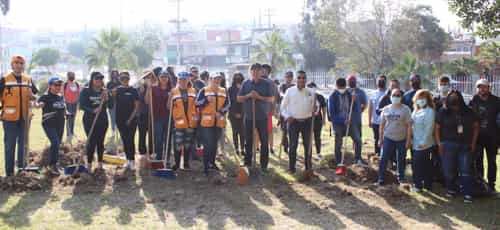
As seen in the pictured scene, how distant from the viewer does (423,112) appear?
26.2ft

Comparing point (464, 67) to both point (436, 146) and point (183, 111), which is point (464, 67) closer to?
point (436, 146)

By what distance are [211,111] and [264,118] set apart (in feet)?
3.12

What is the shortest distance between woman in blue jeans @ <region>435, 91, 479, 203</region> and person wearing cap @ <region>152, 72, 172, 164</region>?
15.2 feet

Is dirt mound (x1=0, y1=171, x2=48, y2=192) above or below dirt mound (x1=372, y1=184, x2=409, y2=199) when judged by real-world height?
above

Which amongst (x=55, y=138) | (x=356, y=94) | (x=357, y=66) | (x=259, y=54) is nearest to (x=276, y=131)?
(x=356, y=94)

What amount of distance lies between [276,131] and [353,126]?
22.5ft

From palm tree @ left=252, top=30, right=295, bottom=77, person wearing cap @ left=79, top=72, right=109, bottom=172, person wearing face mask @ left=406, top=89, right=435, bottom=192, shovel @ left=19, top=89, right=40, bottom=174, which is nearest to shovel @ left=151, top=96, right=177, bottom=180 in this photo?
person wearing cap @ left=79, top=72, right=109, bottom=172

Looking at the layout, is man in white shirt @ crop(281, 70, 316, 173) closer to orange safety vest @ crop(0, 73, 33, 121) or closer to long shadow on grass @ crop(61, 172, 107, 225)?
long shadow on grass @ crop(61, 172, 107, 225)

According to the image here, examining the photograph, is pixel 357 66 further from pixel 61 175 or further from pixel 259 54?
pixel 61 175

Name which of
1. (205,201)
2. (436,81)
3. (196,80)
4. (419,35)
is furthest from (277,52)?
(205,201)

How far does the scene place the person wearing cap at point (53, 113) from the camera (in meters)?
9.17

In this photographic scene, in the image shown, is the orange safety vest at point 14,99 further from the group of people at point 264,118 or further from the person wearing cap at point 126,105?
the person wearing cap at point 126,105

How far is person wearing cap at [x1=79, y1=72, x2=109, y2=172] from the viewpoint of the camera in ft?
30.1

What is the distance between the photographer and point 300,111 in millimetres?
9320
